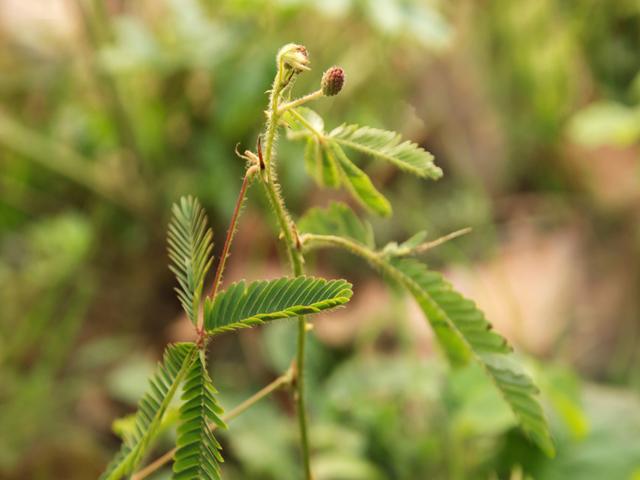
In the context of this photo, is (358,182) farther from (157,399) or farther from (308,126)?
(157,399)

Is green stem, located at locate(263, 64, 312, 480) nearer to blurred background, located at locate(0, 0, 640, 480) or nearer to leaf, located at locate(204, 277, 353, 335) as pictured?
leaf, located at locate(204, 277, 353, 335)

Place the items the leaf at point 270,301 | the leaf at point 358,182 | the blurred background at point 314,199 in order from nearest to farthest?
the leaf at point 270,301 < the leaf at point 358,182 < the blurred background at point 314,199

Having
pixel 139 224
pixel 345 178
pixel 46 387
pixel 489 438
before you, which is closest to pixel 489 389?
pixel 489 438

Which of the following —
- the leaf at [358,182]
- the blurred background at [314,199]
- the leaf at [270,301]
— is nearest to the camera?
the leaf at [270,301]

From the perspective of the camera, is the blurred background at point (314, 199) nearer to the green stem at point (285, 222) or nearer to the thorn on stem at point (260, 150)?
the green stem at point (285, 222)

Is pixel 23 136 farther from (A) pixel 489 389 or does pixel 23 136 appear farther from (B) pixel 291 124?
(B) pixel 291 124

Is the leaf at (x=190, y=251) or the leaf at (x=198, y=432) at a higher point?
the leaf at (x=190, y=251)

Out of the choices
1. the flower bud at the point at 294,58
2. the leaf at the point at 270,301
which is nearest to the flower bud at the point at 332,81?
the flower bud at the point at 294,58
